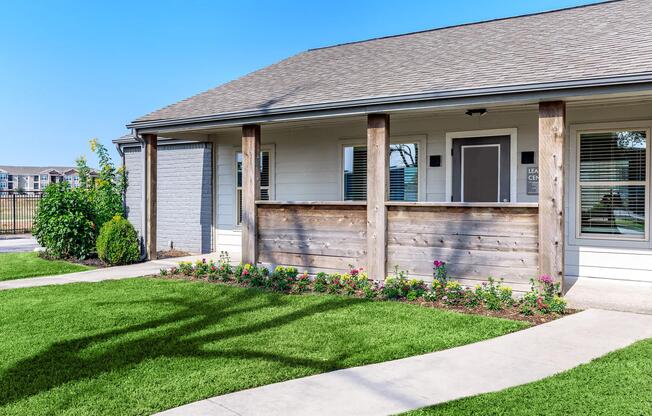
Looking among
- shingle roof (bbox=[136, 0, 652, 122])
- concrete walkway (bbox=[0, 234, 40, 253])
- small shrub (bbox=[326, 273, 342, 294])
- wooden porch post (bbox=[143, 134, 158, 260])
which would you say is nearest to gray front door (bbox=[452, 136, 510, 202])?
shingle roof (bbox=[136, 0, 652, 122])

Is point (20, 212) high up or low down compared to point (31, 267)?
up

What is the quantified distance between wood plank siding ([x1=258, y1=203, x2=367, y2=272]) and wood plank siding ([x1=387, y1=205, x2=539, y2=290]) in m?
0.58

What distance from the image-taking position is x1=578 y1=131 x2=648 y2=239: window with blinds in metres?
7.71

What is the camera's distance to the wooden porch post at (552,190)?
6.29 metres

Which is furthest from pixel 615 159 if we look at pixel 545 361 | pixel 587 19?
pixel 545 361

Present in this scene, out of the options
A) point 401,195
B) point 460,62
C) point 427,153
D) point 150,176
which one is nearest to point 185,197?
point 150,176

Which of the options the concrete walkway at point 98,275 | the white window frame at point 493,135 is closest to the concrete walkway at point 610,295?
the white window frame at point 493,135

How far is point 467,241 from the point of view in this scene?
7004mm

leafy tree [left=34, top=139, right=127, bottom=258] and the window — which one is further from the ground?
the window

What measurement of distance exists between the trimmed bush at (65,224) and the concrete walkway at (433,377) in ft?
28.8

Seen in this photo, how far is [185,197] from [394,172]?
5666mm

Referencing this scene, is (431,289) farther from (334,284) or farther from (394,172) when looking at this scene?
(394,172)

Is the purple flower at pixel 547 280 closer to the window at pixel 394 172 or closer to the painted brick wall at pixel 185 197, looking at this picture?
the window at pixel 394 172

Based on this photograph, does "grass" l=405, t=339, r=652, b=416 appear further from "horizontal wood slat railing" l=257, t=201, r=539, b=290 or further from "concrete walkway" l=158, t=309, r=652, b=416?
"horizontal wood slat railing" l=257, t=201, r=539, b=290
